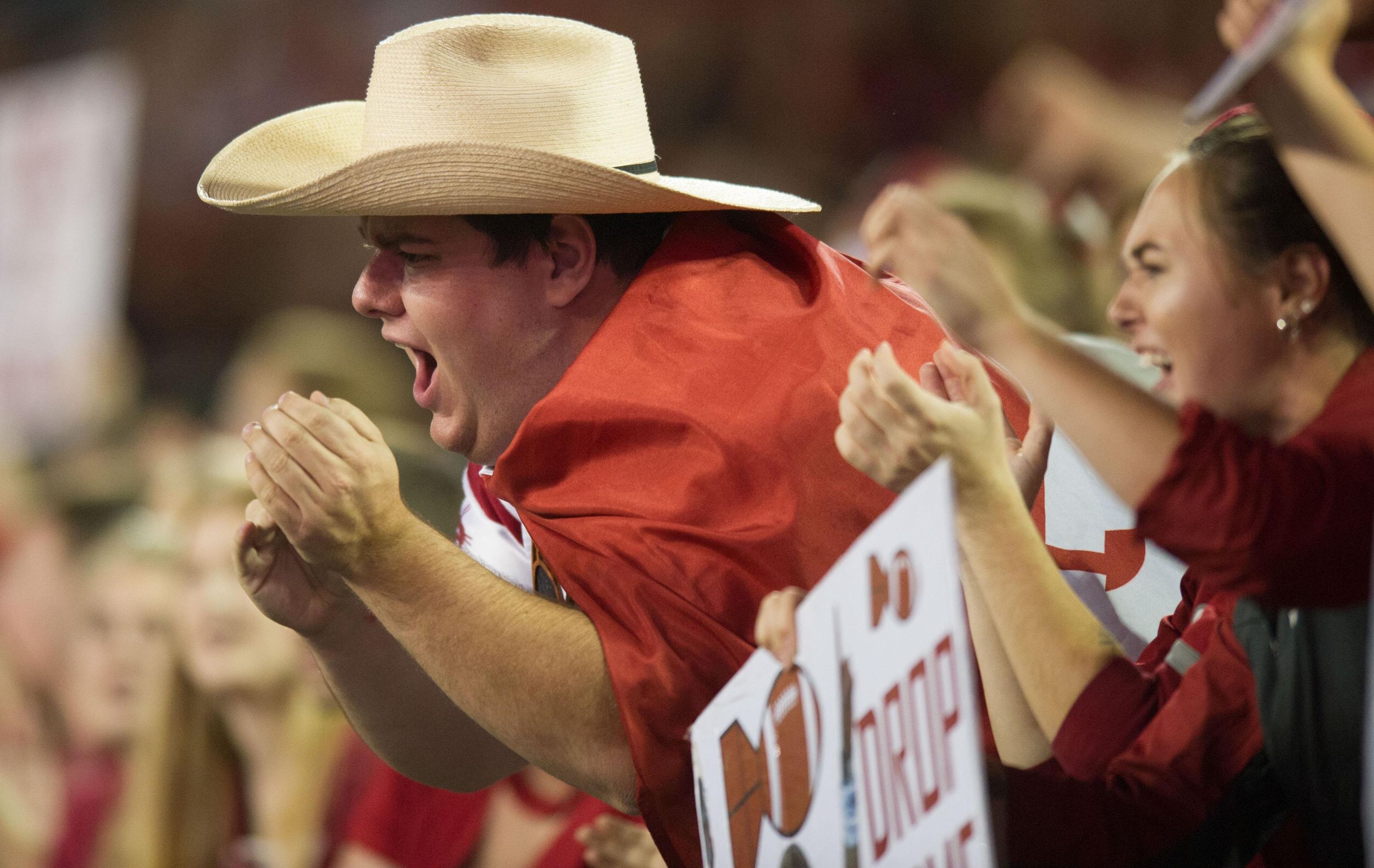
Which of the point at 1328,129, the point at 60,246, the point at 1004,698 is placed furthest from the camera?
the point at 60,246

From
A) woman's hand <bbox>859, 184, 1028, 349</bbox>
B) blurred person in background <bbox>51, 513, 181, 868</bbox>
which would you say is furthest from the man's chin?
blurred person in background <bbox>51, 513, 181, 868</bbox>

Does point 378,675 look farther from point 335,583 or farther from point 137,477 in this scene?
point 137,477

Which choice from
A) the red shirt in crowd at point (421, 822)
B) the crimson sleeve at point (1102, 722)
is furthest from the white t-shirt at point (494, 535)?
the crimson sleeve at point (1102, 722)

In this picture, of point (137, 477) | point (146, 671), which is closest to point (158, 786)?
point (146, 671)

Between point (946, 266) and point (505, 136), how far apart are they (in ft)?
2.63

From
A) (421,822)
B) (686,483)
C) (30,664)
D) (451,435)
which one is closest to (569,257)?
(451,435)

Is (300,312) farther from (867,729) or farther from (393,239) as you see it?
(867,729)

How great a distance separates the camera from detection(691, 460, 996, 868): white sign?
1.26 m

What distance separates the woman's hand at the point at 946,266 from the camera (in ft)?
4.43

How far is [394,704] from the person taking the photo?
2.23 meters

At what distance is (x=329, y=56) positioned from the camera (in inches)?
294

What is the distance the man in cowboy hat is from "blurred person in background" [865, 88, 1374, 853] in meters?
0.36

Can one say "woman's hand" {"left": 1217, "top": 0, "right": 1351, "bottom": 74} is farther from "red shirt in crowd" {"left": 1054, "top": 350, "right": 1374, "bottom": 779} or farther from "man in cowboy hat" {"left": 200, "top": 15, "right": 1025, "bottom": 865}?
"man in cowboy hat" {"left": 200, "top": 15, "right": 1025, "bottom": 865}

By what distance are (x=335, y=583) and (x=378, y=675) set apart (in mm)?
142
